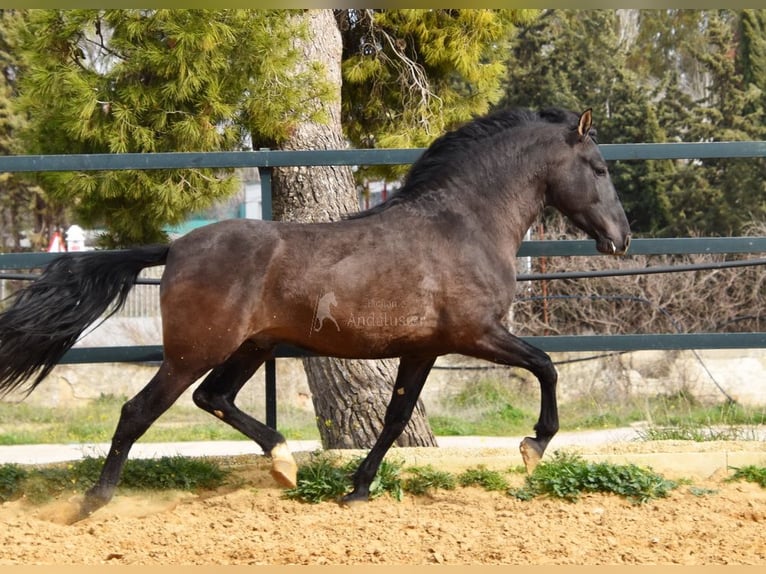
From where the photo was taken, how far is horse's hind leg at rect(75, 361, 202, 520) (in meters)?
4.75

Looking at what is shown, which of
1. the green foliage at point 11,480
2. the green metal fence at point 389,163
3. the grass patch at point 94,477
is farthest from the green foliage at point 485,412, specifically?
the green foliage at point 11,480

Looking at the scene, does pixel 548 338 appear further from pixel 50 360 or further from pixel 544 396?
pixel 50 360

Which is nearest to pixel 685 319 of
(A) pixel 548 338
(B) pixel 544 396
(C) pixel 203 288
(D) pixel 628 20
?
(A) pixel 548 338

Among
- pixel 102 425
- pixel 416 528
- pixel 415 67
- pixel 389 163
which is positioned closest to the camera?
pixel 416 528

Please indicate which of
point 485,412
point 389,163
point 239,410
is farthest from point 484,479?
point 485,412

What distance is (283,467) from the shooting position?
16.1 ft

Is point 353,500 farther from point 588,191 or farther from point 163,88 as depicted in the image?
point 163,88

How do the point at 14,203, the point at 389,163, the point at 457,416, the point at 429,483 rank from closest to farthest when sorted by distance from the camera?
the point at 429,483, the point at 389,163, the point at 457,416, the point at 14,203

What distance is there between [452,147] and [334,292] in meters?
1.15

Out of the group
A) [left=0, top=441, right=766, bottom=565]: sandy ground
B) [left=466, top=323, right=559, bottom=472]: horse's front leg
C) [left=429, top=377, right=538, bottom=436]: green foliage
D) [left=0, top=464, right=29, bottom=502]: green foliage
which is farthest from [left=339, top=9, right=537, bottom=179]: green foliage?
[left=429, top=377, right=538, bottom=436]: green foliage

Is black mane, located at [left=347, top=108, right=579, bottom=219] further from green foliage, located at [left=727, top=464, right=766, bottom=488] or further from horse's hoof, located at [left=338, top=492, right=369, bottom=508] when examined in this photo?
green foliage, located at [left=727, top=464, right=766, bottom=488]

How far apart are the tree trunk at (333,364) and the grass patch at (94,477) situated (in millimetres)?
1347

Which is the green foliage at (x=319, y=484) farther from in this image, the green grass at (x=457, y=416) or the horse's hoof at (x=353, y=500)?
the green grass at (x=457, y=416)

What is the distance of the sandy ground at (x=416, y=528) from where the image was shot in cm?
407
